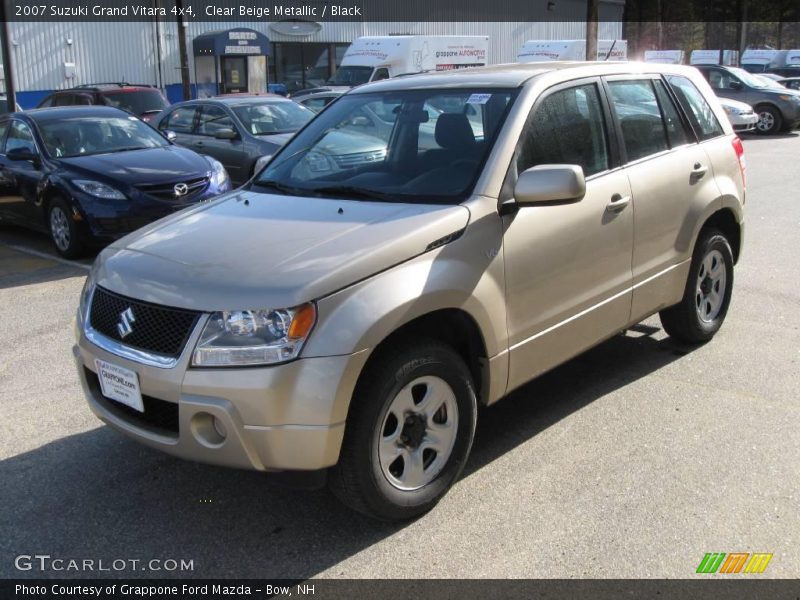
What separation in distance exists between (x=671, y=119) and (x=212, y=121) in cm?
862

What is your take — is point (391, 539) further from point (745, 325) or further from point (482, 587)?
point (745, 325)

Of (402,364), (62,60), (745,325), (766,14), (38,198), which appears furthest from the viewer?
(766,14)

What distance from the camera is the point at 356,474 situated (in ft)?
10.6

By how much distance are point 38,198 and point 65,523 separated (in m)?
6.53

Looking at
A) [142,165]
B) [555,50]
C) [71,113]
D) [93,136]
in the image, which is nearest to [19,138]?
[71,113]

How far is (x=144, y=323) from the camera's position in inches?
131

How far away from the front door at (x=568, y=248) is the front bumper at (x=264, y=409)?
1.05 metres

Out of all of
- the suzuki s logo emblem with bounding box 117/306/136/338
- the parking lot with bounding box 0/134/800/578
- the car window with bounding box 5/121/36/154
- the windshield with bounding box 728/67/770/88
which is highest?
the windshield with bounding box 728/67/770/88

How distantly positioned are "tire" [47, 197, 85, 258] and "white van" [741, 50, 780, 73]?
32620 millimetres

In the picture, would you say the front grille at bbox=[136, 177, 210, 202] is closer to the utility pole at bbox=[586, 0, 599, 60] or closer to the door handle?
the door handle

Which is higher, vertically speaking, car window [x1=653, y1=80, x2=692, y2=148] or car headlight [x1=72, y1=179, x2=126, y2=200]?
car window [x1=653, y1=80, x2=692, y2=148]

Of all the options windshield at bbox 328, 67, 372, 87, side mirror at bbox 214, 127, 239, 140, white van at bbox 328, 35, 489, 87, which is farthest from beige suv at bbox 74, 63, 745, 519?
windshield at bbox 328, 67, 372, 87

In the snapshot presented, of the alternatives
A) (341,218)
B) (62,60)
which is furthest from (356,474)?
(62,60)

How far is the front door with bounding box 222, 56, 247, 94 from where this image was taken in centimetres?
2983
